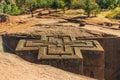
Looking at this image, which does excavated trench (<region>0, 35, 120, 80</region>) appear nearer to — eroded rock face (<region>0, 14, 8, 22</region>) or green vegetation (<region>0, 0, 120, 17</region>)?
eroded rock face (<region>0, 14, 8, 22</region>)

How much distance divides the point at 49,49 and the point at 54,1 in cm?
2203

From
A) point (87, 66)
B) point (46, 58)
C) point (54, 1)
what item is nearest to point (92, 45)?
point (87, 66)

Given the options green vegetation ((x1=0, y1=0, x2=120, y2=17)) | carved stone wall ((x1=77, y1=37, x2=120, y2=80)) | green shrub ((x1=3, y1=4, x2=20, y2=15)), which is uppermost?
green vegetation ((x1=0, y1=0, x2=120, y2=17))

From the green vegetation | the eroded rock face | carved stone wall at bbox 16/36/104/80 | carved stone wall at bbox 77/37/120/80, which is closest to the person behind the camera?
carved stone wall at bbox 16/36/104/80

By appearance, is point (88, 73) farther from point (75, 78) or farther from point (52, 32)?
point (52, 32)

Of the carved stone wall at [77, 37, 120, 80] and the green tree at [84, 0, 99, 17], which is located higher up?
the green tree at [84, 0, 99, 17]

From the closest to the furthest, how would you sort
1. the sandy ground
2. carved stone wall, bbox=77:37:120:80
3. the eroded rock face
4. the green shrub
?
the sandy ground, carved stone wall, bbox=77:37:120:80, the eroded rock face, the green shrub

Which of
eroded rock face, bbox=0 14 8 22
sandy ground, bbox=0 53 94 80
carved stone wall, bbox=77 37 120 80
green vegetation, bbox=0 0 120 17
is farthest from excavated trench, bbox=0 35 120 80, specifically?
green vegetation, bbox=0 0 120 17

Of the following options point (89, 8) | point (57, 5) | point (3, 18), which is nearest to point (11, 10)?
point (57, 5)

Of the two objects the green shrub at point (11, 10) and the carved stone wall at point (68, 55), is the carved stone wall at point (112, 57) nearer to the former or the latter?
the carved stone wall at point (68, 55)

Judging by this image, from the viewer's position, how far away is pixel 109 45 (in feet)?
54.1

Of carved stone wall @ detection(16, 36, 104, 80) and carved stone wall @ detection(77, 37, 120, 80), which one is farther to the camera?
carved stone wall @ detection(77, 37, 120, 80)

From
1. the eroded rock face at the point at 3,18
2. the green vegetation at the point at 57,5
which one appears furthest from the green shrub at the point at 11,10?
the eroded rock face at the point at 3,18

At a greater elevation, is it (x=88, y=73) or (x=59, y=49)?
(x=59, y=49)
